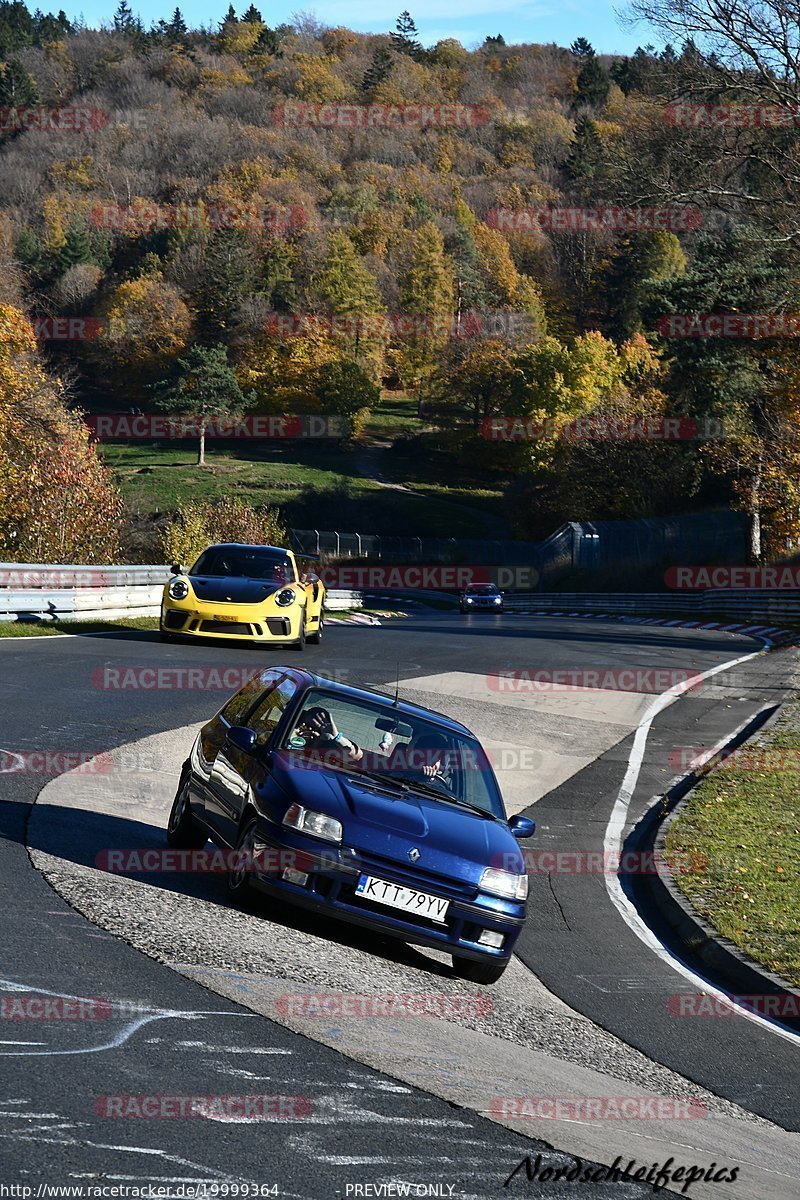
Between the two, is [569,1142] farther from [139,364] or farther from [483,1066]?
[139,364]

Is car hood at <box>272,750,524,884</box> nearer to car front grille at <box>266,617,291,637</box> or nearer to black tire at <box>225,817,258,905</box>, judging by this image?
black tire at <box>225,817,258,905</box>

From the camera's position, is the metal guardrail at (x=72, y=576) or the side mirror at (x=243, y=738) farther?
the metal guardrail at (x=72, y=576)

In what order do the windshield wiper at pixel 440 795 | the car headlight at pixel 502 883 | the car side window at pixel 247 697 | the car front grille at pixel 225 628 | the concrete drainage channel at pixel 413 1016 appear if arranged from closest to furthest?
the concrete drainage channel at pixel 413 1016
the car headlight at pixel 502 883
the windshield wiper at pixel 440 795
the car side window at pixel 247 697
the car front grille at pixel 225 628

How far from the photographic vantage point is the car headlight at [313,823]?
703cm

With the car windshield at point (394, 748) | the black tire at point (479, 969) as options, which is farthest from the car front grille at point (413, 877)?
Result: the car windshield at point (394, 748)

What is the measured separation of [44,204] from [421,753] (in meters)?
156

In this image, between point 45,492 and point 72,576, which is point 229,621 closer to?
point 72,576

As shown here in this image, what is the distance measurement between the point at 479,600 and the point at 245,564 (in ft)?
105

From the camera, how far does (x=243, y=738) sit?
25.6ft

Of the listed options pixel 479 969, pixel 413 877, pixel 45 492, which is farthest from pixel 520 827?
pixel 45 492

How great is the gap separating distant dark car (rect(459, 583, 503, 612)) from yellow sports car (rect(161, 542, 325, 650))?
31151 millimetres

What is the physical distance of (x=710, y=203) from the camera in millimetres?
31047

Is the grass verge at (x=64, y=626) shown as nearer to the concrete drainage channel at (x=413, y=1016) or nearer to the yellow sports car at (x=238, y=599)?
the yellow sports car at (x=238, y=599)

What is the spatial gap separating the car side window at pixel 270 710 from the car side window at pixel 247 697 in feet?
0.46
